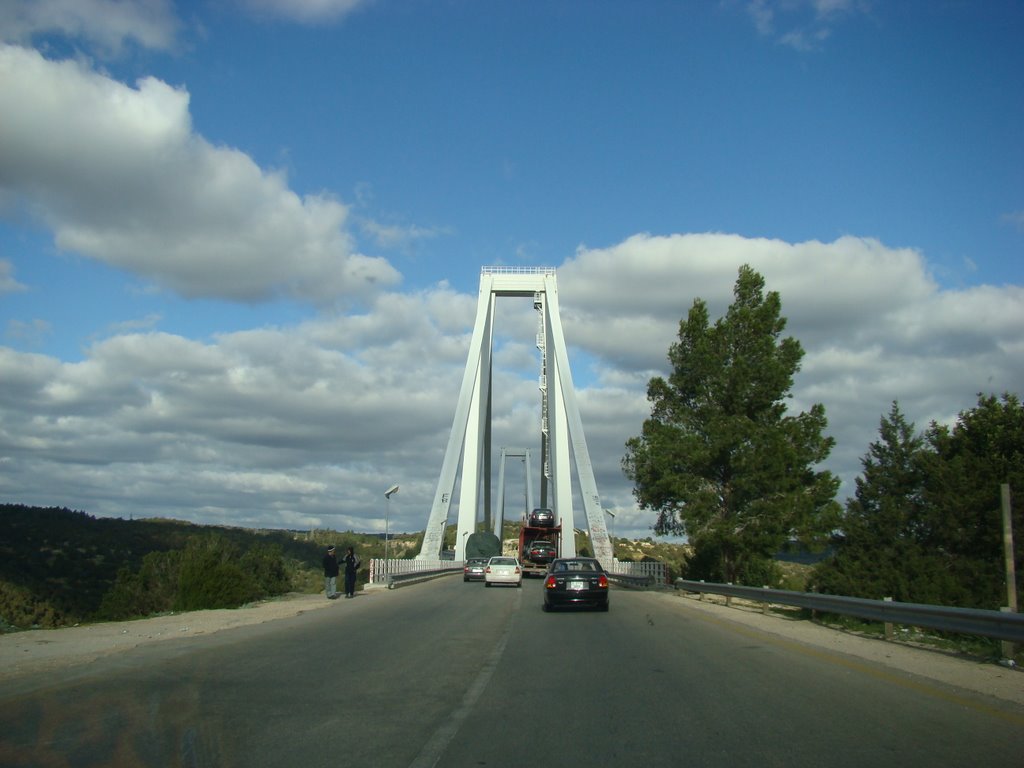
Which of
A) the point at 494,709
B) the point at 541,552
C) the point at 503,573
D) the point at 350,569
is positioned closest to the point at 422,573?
the point at 541,552

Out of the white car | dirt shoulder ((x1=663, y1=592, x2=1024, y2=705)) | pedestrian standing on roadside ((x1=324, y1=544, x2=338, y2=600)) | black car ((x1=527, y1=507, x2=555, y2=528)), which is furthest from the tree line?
black car ((x1=527, y1=507, x2=555, y2=528))

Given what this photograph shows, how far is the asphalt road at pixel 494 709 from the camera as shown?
22.5 ft

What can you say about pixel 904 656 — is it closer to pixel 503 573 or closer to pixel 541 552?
pixel 503 573

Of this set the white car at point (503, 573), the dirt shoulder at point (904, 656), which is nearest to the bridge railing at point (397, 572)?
the white car at point (503, 573)

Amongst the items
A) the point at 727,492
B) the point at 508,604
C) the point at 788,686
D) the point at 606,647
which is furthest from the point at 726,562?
→ the point at 788,686

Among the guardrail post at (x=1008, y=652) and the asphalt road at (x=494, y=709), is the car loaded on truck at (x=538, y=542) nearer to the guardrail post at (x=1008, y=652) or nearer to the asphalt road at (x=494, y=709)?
the asphalt road at (x=494, y=709)

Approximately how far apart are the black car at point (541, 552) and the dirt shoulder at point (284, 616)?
27.7 m

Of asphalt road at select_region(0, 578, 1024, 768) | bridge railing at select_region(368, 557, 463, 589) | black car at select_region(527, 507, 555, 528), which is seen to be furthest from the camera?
black car at select_region(527, 507, 555, 528)

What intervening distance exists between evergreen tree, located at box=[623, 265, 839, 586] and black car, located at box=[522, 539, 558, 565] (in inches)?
593

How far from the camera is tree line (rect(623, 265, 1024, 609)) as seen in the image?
3069 cm

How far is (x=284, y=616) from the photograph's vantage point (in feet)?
72.3

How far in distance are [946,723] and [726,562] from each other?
93.6ft

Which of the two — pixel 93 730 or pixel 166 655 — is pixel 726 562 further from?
pixel 93 730

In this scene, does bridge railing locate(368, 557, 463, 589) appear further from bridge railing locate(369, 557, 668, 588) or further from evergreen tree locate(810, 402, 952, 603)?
evergreen tree locate(810, 402, 952, 603)
